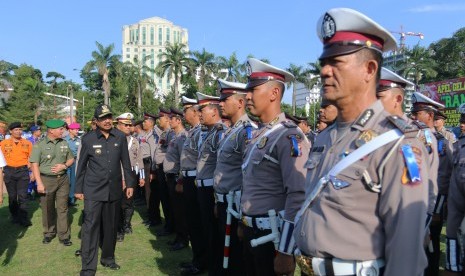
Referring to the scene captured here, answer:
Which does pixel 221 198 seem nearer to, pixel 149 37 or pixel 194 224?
pixel 194 224

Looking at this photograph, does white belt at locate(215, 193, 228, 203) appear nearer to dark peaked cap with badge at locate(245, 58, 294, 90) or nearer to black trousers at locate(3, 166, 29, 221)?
dark peaked cap with badge at locate(245, 58, 294, 90)

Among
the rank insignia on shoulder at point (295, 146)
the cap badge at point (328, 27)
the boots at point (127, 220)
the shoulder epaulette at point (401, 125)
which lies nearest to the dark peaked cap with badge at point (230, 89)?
the rank insignia on shoulder at point (295, 146)

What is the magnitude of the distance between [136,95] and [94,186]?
5815cm

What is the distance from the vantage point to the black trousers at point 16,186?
8.98m

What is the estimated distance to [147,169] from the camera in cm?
1031

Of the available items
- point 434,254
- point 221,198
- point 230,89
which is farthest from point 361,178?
point 434,254

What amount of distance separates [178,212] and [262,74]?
4.28 m

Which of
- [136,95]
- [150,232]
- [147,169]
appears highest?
[136,95]

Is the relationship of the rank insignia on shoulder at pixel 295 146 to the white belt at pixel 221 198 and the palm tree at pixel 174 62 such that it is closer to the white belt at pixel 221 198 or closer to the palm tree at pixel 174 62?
the white belt at pixel 221 198

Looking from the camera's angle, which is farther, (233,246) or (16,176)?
(16,176)

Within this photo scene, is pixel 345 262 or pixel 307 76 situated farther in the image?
pixel 307 76

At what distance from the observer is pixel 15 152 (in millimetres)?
9125

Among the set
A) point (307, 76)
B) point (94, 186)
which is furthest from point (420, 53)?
point (94, 186)

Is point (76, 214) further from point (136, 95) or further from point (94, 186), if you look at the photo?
point (136, 95)
